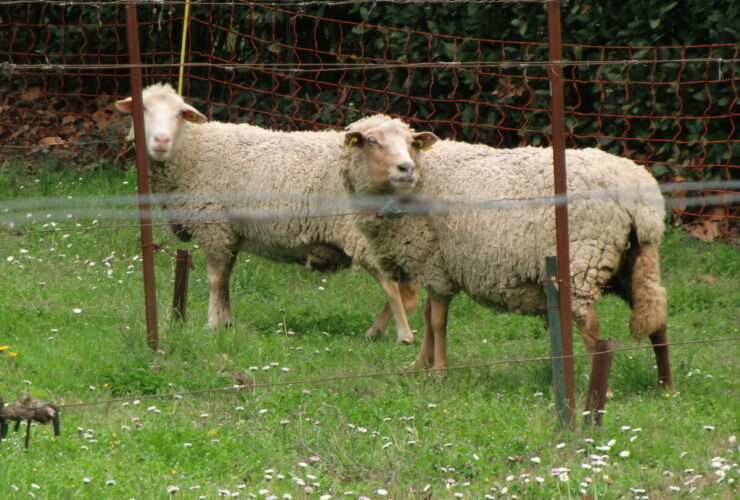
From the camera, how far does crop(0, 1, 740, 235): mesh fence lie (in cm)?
852

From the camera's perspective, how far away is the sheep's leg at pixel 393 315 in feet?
23.5

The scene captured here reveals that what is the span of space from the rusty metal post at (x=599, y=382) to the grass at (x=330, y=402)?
7 cm

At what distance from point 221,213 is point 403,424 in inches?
111

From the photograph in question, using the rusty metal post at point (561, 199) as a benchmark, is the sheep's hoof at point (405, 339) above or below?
below

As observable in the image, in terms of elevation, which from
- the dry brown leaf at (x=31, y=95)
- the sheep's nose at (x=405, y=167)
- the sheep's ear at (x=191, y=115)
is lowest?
the sheep's nose at (x=405, y=167)

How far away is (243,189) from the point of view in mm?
7340

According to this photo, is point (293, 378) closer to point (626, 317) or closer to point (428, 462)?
point (428, 462)

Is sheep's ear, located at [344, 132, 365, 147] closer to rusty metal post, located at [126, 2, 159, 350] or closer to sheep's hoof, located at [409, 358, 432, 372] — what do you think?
rusty metal post, located at [126, 2, 159, 350]

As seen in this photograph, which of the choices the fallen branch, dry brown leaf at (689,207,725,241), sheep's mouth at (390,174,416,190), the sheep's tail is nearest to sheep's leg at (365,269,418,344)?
sheep's mouth at (390,174,416,190)

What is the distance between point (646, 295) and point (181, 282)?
8.94ft

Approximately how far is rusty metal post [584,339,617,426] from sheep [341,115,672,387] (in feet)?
2.57

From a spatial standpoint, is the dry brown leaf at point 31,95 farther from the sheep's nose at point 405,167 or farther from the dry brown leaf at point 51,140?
the sheep's nose at point 405,167

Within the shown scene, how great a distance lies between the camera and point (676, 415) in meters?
5.04

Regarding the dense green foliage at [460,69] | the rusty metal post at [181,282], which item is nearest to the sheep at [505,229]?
the rusty metal post at [181,282]
